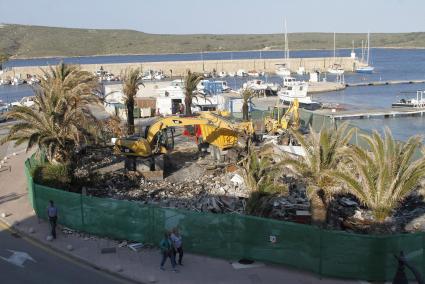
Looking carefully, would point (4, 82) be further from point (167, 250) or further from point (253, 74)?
point (167, 250)

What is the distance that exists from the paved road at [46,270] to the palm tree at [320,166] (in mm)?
5806

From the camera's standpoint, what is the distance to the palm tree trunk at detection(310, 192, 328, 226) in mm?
15735

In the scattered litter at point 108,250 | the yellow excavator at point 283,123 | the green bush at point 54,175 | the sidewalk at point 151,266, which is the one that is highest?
the green bush at point 54,175

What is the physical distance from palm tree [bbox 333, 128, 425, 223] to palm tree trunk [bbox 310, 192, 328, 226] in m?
0.87

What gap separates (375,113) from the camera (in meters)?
54.8

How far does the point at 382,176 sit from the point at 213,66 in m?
117

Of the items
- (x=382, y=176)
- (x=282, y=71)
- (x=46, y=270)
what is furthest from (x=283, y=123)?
(x=282, y=71)

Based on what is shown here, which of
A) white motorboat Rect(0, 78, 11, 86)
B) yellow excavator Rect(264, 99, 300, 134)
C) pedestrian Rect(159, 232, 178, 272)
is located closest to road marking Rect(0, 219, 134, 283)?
pedestrian Rect(159, 232, 178, 272)

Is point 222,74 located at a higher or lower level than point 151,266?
lower

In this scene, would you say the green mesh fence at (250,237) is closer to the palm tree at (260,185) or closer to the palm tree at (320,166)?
the palm tree at (320,166)

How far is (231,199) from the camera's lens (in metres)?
21.2

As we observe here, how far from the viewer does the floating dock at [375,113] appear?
176 feet

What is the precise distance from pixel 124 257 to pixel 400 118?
46012 mm

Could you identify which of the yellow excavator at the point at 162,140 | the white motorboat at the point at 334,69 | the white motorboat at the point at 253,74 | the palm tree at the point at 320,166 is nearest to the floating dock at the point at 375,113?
the yellow excavator at the point at 162,140
